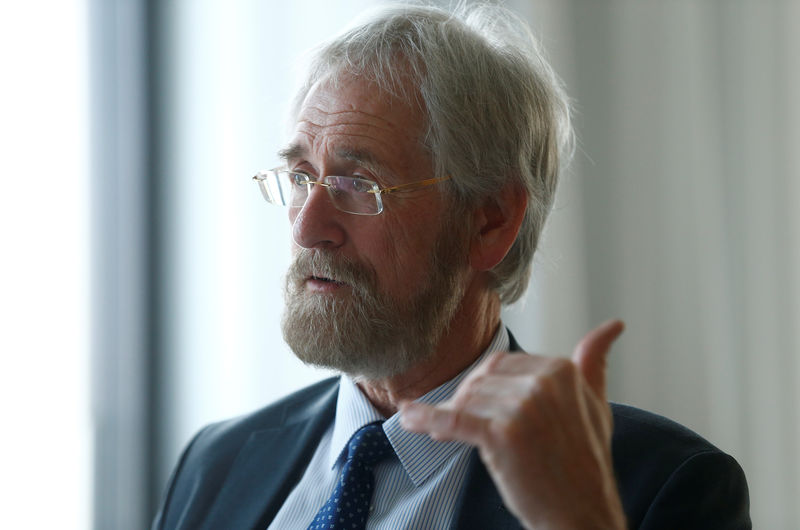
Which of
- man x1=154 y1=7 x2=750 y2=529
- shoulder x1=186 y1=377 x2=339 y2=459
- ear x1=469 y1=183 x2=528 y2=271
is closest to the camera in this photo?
man x1=154 y1=7 x2=750 y2=529

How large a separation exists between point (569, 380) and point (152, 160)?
239cm

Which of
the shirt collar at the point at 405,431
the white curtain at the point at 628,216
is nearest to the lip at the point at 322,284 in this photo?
the shirt collar at the point at 405,431

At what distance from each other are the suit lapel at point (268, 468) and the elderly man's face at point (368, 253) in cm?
25

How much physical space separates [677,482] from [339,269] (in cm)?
67

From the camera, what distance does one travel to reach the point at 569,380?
943mm

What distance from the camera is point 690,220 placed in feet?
8.42

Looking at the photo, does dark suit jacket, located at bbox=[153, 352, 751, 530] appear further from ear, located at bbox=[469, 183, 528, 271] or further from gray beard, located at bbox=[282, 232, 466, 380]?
ear, located at bbox=[469, 183, 528, 271]

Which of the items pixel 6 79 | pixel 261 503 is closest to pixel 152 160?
pixel 6 79

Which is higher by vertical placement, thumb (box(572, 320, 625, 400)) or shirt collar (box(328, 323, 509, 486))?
thumb (box(572, 320, 625, 400))

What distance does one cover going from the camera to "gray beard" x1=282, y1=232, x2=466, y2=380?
57.0 inches

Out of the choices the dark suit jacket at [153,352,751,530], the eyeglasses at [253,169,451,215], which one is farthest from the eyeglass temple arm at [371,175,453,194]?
the dark suit jacket at [153,352,751,530]

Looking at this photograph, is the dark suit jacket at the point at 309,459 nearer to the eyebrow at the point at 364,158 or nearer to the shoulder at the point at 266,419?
the shoulder at the point at 266,419

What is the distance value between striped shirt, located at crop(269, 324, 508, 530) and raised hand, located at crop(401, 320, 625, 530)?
0.44m

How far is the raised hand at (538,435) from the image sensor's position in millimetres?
917
